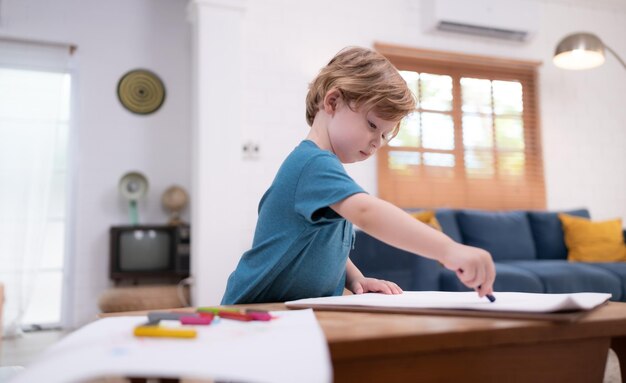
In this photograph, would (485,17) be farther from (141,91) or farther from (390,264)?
(141,91)

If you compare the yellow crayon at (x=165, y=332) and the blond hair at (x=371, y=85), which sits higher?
the blond hair at (x=371, y=85)

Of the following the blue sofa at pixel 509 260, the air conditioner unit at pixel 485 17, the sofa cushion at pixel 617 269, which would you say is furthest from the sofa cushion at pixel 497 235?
the air conditioner unit at pixel 485 17

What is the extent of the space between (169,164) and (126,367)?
13.4ft

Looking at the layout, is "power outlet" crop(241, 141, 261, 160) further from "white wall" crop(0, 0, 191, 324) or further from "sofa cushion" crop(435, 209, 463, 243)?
"sofa cushion" crop(435, 209, 463, 243)

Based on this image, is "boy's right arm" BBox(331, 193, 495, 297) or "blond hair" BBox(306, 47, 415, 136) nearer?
"boy's right arm" BBox(331, 193, 495, 297)

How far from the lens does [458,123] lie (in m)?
4.04

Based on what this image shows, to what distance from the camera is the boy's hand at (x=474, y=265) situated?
1.92 ft

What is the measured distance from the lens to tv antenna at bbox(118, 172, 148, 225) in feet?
13.1

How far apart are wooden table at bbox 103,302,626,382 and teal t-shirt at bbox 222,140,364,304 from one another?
0.27 metres

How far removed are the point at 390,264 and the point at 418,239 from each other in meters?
2.03

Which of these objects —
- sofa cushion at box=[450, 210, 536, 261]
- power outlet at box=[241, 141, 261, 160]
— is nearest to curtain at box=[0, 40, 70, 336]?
power outlet at box=[241, 141, 261, 160]

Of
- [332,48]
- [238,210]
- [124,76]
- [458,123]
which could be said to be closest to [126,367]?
[238,210]

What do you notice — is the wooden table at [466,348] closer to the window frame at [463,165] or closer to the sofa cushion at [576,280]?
the sofa cushion at [576,280]

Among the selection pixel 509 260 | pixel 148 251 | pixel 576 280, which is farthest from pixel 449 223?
pixel 148 251
